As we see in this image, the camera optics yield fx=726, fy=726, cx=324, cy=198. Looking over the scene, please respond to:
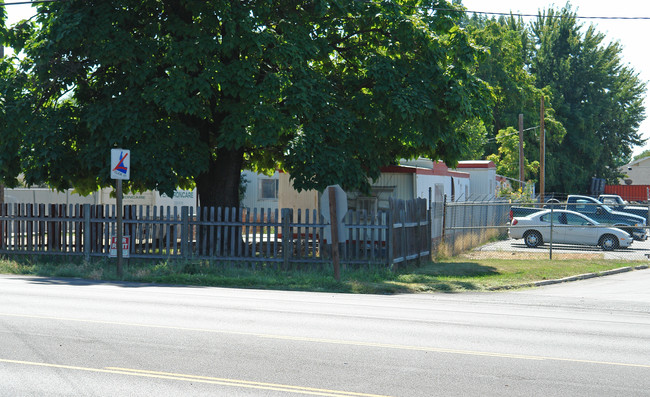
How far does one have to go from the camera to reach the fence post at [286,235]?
1842 cm

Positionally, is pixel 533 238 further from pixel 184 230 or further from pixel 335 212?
pixel 184 230

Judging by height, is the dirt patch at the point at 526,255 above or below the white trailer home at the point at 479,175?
below

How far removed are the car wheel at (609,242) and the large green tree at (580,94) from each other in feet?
127

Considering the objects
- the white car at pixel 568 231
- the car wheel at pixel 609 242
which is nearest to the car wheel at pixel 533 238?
the white car at pixel 568 231

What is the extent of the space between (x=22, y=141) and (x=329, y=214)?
9.15 m

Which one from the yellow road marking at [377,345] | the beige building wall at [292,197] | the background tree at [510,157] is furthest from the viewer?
the background tree at [510,157]

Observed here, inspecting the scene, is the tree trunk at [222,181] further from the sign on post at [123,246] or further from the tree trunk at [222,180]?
the sign on post at [123,246]

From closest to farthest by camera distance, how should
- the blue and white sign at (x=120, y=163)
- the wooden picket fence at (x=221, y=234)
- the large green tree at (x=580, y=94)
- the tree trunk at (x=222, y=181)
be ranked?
the blue and white sign at (x=120, y=163) → the wooden picket fence at (x=221, y=234) → the tree trunk at (x=222, y=181) → the large green tree at (x=580, y=94)

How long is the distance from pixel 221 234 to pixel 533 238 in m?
14.2

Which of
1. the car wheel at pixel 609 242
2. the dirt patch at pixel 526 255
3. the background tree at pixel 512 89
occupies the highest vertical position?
the background tree at pixel 512 89

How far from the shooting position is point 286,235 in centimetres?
1845

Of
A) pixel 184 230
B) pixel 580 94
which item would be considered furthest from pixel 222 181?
pixel 580 94

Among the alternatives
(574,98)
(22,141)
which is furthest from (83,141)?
(574,98)

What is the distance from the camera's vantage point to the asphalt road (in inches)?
265
